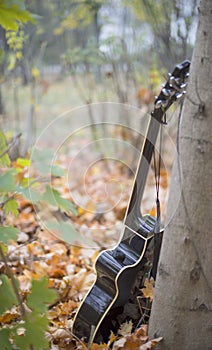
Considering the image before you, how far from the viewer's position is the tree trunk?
4.69ft

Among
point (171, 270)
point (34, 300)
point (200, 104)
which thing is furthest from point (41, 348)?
point (200, 104)

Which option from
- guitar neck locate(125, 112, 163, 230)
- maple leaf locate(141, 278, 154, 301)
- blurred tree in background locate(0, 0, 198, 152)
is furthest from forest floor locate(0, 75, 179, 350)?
blurred tree in background locate(0, 0, 198, 152)

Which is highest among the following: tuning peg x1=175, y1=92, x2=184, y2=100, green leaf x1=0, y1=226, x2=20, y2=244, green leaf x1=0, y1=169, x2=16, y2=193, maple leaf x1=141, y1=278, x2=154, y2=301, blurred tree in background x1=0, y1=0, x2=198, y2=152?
blurred tree in background x1=0, y1=0, x2=198, y2=152

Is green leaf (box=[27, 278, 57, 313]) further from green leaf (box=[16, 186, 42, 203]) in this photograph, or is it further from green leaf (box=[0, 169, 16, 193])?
green leaf (box=[16, 186, 42, 203])

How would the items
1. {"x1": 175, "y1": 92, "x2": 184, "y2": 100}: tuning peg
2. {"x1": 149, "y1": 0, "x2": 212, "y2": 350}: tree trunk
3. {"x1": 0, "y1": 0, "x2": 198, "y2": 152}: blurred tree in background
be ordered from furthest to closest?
{"x1": 0, "y1": 0, "x2": 198, "y2": 152}: blurred tree in background
{"x1": 175, "y1": 92, "x2": 184, "y2": 100}: tuning peg
{"x1": 149, "y1": 0, "x2": 212, "y2": 350}: tree trunk

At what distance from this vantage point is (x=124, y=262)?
1.85 m

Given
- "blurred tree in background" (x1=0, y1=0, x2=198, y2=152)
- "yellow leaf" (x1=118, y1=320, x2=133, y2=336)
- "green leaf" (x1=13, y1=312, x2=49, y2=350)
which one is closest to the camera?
"green leaf" (x1=13, y1=312, x2=49, y2=350)

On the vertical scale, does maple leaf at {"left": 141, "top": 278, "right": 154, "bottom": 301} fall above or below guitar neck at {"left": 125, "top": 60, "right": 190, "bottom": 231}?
below

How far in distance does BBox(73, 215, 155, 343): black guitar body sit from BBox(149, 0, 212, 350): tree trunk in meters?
0.20

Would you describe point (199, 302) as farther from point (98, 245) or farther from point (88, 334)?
point (98, 245)

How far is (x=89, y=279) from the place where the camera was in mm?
2428

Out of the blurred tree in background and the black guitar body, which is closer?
the black guitar body

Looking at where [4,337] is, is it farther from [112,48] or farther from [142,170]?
[112,48]

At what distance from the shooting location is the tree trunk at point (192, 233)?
143 centimetres
